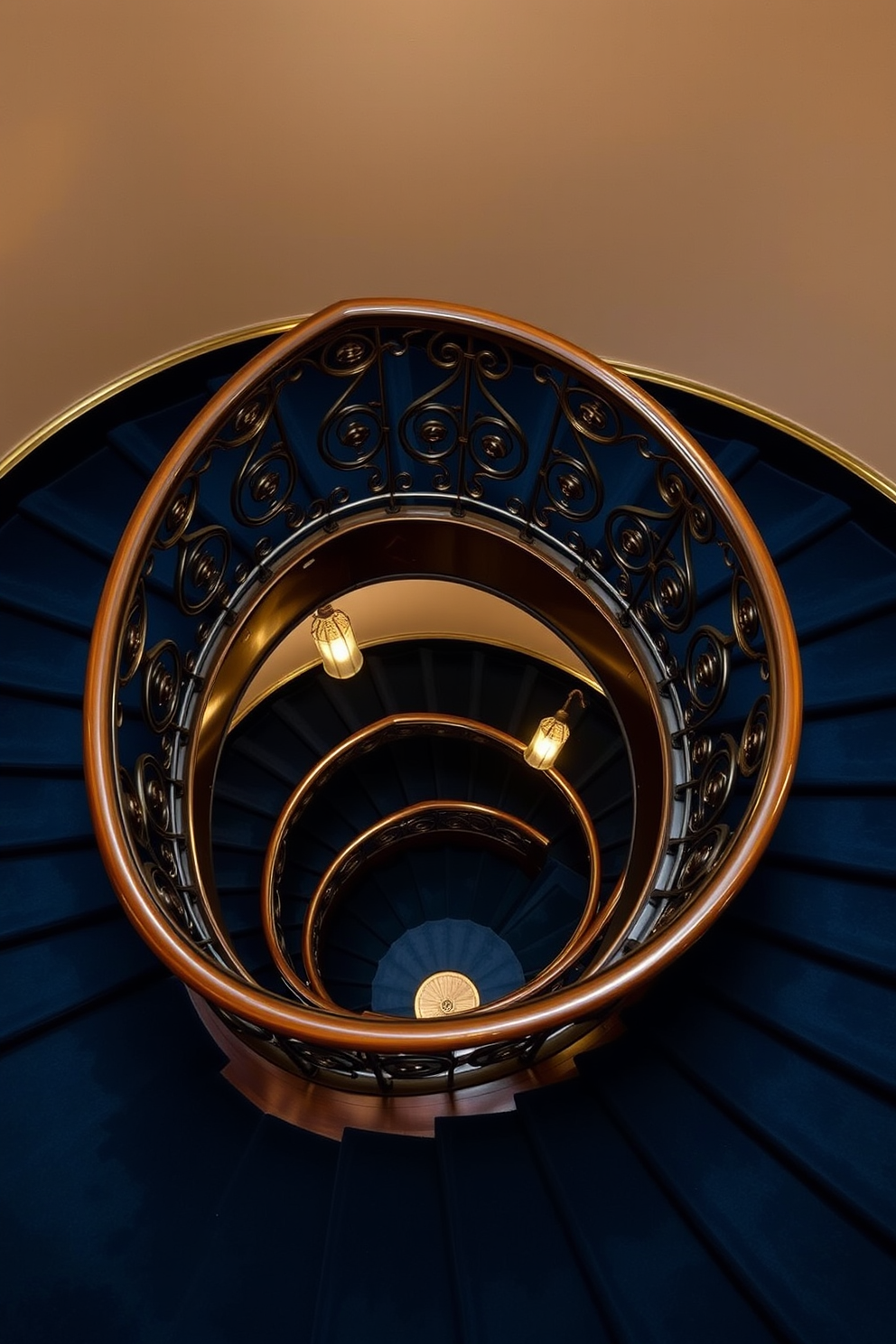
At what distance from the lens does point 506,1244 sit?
2631 mm

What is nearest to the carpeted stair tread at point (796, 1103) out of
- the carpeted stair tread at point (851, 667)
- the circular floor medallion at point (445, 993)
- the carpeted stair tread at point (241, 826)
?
the carpeted stair tread at point (851, 667)

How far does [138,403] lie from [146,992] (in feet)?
10.8

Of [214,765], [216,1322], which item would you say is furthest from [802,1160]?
[214,765]

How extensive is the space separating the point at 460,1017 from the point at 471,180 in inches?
157

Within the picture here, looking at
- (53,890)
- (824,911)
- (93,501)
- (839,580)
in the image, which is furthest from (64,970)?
(839,580)

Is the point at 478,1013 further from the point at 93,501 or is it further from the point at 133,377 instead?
the point at 133,377

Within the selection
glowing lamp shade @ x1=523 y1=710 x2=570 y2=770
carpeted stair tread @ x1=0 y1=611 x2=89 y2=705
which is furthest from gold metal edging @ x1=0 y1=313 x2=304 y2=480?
glowing lamp shade @ x1=523 y1=710 x2=570 y2=770

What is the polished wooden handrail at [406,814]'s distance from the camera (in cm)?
546

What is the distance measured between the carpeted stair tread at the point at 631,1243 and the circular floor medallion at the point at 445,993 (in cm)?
496

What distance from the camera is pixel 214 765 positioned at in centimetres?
433

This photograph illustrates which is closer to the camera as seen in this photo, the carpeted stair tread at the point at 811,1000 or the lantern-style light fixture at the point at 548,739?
the carpeted stair tread at the point at 811,1000

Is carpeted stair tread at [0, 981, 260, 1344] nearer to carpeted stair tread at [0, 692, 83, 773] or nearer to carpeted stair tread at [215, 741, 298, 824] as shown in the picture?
carpeted stair tread at [0, 692, 83, 773]

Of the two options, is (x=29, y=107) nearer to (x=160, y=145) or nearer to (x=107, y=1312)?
(x=160, y=145)

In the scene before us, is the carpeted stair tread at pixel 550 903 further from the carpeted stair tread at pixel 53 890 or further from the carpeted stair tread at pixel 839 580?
the carpeted stair tread at pixel 53 890
